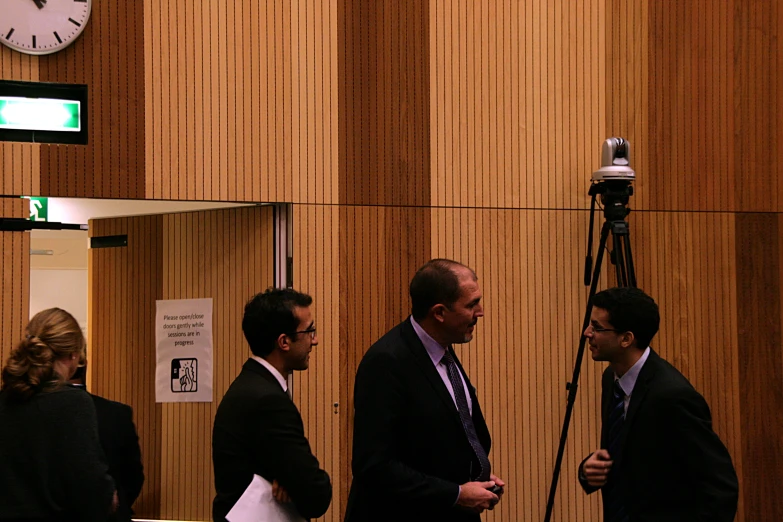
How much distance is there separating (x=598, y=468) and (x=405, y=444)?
2.14 feet

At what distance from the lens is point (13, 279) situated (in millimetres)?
4645

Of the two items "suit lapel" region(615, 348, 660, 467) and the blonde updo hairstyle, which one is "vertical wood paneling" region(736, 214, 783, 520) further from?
the blonde updo hairstyle

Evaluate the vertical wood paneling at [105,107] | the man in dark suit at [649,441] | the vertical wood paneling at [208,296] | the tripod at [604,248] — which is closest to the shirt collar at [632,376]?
the man in dark suit at [649,441]

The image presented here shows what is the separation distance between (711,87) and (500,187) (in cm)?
132

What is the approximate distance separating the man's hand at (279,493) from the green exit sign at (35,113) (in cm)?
251

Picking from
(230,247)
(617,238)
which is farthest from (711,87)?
(230,247)

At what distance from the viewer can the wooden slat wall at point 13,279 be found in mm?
4625

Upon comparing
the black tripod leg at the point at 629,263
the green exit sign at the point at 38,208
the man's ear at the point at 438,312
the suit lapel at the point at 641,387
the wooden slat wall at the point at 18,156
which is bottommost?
Result: the suit lapel at the point at 641,387

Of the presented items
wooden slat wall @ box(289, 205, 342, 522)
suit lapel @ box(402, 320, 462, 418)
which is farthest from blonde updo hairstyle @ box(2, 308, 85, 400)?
wooden slat wall @ box(289, 205, 342, 522)

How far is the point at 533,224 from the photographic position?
17.4ft

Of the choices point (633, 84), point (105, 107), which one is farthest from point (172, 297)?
point (633, 84)

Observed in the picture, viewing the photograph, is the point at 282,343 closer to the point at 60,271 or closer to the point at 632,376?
the point at 632,376

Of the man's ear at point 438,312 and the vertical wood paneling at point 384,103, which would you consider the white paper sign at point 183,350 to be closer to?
the vertical wood paneling at point 384,103

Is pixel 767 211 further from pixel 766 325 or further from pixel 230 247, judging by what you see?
pixel 230 247
